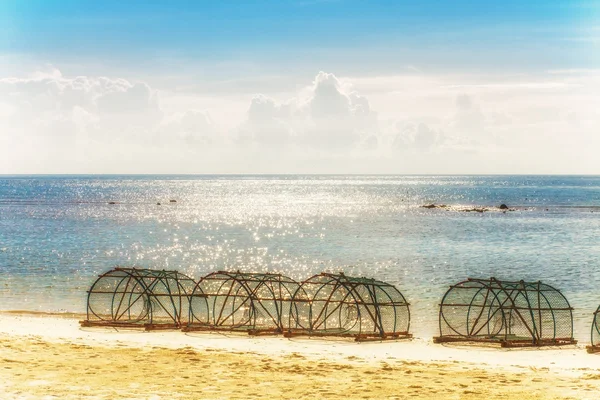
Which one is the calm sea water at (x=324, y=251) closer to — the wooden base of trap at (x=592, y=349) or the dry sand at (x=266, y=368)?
the wooden base of trap at (x=592, y=349)

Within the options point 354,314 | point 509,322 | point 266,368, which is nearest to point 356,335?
point 354,314

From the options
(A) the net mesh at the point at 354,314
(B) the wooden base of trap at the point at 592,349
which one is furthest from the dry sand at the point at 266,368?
(A) the net mesh at the point at 354,314

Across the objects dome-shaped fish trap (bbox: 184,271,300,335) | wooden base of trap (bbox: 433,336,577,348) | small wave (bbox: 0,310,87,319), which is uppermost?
dome-shaped fish trap (bbox: 184,271,300,335)

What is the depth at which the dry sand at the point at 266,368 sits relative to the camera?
632 inches

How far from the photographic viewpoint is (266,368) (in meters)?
18.7

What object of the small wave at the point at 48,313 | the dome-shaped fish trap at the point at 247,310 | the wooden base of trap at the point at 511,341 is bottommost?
the small wave at the point at 48,313

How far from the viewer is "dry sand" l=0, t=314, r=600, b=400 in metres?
16.0

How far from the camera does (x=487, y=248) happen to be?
215 feet

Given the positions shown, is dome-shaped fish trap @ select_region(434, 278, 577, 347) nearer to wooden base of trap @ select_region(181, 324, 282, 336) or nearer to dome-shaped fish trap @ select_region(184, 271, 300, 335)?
wooden base of trap @ select_region(181, 324, 282, 336)

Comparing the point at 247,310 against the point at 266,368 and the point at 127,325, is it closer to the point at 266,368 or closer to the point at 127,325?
the point at 127,325

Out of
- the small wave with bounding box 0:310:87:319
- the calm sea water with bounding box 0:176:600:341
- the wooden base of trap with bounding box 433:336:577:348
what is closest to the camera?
the wooden base of trap with bounding box 433:336:577:348

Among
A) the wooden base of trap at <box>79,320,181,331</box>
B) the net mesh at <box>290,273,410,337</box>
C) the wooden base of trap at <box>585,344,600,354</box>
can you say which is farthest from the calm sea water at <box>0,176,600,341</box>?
the wooden base of trap at <box>79,320,181,331</box>

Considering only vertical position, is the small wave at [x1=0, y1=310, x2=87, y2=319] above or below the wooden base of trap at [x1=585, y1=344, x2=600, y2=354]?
below

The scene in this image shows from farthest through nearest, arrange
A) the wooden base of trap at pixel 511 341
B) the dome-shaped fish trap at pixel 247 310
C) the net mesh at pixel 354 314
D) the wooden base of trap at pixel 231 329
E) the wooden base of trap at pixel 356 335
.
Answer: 1. the dome-shaped fish trap at pixel 247 310
2. the net mesh at pixel 354 314
3. the wooden base of trap at pixel 231 329
4. the wooden base of trap at pixel 356 335
5. the wooden base of trap at pixel 511 341
